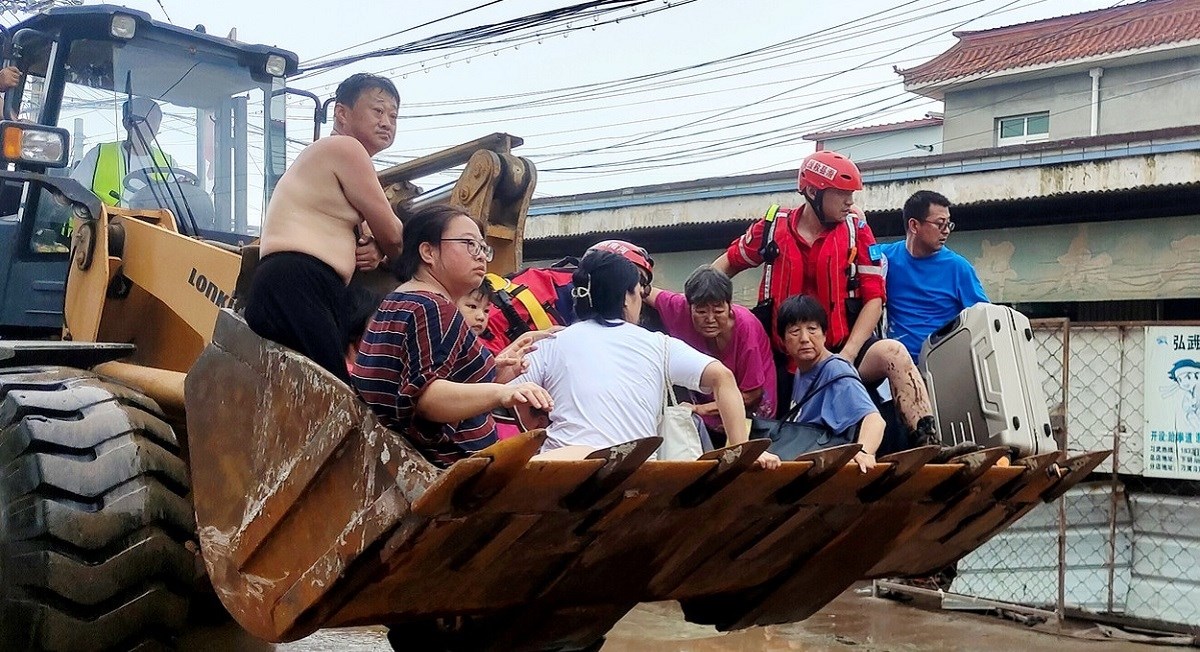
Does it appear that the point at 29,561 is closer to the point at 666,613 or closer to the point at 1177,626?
the point at 666,613

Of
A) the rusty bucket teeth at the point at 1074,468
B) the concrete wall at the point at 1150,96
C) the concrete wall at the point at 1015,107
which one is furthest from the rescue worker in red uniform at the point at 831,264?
the concrete wall at the point at 1150,96

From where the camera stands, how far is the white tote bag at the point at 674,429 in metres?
4.01

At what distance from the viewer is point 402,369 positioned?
3377 millimetres

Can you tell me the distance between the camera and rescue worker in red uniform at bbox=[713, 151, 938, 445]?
5.18 meters

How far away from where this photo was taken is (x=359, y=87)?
4047 mm

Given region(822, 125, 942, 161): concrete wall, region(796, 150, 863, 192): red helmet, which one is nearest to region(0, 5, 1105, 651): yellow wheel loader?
region(796, 150, 863, 192): red helmet

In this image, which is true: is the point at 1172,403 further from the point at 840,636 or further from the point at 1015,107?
the point at 1015,107

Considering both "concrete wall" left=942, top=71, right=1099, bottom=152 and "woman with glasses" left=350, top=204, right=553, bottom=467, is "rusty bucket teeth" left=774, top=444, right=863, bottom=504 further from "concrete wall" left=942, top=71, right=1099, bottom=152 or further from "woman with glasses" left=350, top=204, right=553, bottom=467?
"concrete wall" left=942, top=71, right=1099, bottom=152

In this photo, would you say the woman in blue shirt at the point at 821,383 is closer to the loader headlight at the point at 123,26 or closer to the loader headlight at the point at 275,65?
the loader headlight at the point at 275,65

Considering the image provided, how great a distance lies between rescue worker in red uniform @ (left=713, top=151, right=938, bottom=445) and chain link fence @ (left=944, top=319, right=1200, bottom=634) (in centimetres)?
314

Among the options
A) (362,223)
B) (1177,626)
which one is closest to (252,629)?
(362,223)

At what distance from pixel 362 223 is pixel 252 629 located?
1.28 metres

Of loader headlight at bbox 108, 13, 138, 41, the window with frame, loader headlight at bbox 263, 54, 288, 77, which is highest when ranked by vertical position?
the window with frame

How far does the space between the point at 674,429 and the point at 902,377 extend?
50.3 inches
